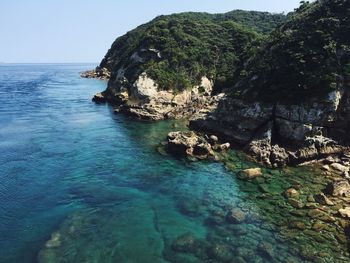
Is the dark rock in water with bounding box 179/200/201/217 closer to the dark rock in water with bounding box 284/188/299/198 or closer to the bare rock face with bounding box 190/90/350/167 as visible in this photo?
the dark rock in water with bounding box 284/188/299/198

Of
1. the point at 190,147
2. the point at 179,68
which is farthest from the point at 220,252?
the point at 179,68

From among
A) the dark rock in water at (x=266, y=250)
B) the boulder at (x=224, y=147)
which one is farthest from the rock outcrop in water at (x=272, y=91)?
the dark rock in water at (x=266, y=250)

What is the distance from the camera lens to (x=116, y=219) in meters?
33.7

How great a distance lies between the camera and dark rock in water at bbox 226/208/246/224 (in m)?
33.9

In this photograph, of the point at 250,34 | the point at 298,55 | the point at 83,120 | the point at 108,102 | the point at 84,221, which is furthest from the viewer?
the point at 250,34

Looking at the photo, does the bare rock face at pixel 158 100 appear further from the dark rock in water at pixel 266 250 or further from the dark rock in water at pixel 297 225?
the dark rock in water at pixel 266 250

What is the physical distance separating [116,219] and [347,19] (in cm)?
5270

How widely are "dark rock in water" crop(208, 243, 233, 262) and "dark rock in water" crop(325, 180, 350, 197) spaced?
16.2 meters

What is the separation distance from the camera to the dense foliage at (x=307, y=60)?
54312 millimetres

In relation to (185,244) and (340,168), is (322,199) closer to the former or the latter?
(340,168)

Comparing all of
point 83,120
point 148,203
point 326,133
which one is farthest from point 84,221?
point 83,120

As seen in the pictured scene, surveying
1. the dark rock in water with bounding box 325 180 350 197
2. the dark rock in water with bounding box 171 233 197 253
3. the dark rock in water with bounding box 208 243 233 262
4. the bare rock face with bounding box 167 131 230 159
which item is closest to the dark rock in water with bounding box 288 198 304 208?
the dark rock in water with bounding box 325 180 350 197

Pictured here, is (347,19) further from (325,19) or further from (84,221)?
(84,221)

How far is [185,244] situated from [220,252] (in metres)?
3.07
